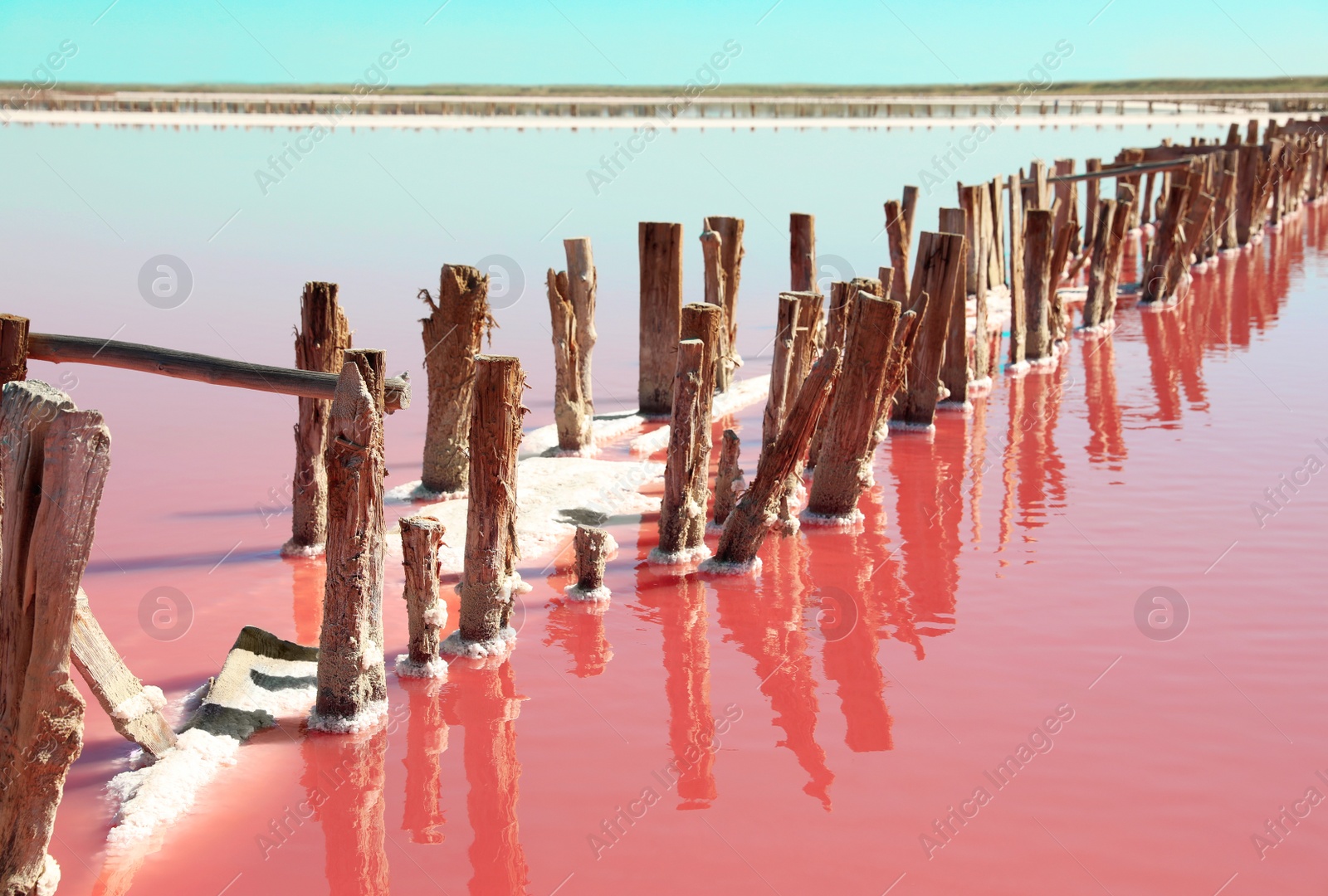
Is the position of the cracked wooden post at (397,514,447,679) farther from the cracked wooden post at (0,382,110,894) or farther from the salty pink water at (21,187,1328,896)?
the cracked wooden post at (0,382,110,894)

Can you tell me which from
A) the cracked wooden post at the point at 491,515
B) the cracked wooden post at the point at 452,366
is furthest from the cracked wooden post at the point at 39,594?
the cracked wooden post at the point at 452,366

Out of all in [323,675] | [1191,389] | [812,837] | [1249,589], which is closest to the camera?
[812,837]

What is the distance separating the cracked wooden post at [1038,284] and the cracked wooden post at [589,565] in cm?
686

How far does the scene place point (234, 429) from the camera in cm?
1021

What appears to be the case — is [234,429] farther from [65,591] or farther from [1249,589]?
[1249,589]

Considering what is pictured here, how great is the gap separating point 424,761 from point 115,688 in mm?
1231

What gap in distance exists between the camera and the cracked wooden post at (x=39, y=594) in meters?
3.47

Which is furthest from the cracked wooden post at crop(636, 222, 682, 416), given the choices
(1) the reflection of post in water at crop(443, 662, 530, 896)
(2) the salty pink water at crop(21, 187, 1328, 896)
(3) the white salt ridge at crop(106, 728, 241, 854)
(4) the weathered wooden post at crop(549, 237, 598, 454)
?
(3) the white salt ridge at crop(106, 728, 241, 854)

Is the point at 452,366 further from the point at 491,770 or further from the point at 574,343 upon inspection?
the point at 491,770

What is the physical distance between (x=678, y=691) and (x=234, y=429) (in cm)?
603

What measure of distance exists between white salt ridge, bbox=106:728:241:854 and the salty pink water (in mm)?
72

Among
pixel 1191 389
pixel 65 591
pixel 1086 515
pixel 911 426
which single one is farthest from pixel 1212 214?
pixel 65 591

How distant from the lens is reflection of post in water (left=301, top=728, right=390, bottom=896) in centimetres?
428

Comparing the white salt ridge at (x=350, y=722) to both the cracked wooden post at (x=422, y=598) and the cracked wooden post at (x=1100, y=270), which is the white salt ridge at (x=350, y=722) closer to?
the cracked wooden post at (x=422, y=598)
